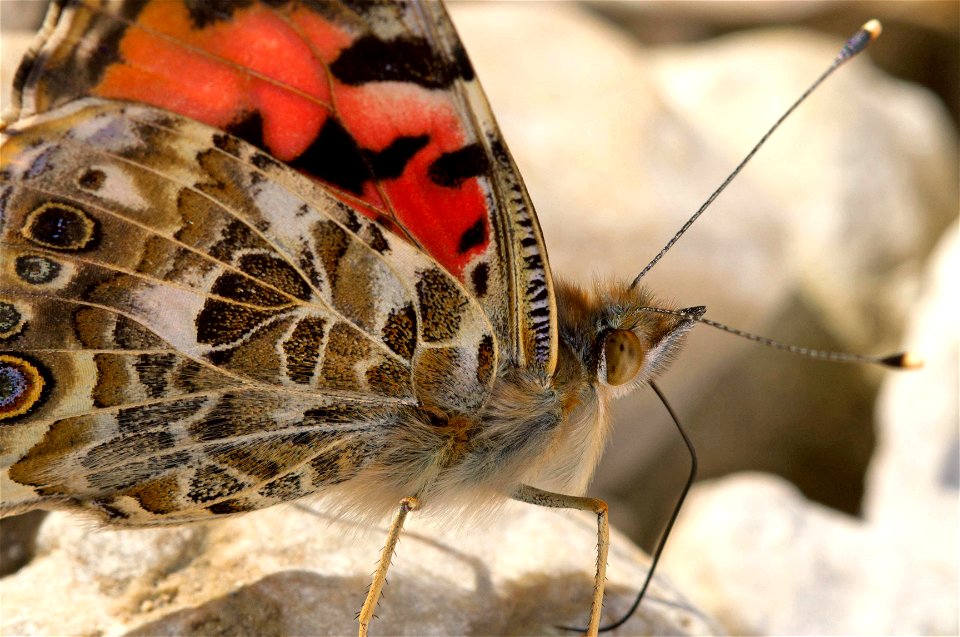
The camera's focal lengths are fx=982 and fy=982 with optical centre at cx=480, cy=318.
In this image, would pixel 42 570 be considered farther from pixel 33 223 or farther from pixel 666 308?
pixel 666 308

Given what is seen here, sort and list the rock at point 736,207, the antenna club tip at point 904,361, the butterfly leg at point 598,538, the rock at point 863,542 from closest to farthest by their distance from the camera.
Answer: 1. the butterfly leg at point 598,538
2. the antenna club tip at point 904,361
3. the rock at point 863,542
4. the rock at point 736,207

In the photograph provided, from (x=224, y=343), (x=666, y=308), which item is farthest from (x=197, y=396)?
(x=666, y=308)

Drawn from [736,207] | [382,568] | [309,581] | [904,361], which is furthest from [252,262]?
[736,207]

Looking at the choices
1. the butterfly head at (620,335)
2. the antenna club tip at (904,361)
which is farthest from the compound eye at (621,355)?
the antenna club tip at (904,361)

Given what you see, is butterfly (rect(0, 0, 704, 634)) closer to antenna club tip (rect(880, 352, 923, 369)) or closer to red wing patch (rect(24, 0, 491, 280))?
red wing patch (rect(24, 0, 491, 280))

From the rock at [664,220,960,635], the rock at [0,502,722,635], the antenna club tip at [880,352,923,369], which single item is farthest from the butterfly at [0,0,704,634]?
the rock at [664,220,960,635]

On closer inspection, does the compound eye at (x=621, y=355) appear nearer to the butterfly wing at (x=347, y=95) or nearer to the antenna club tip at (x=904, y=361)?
the butterfly wing at (x=347, y=95)
